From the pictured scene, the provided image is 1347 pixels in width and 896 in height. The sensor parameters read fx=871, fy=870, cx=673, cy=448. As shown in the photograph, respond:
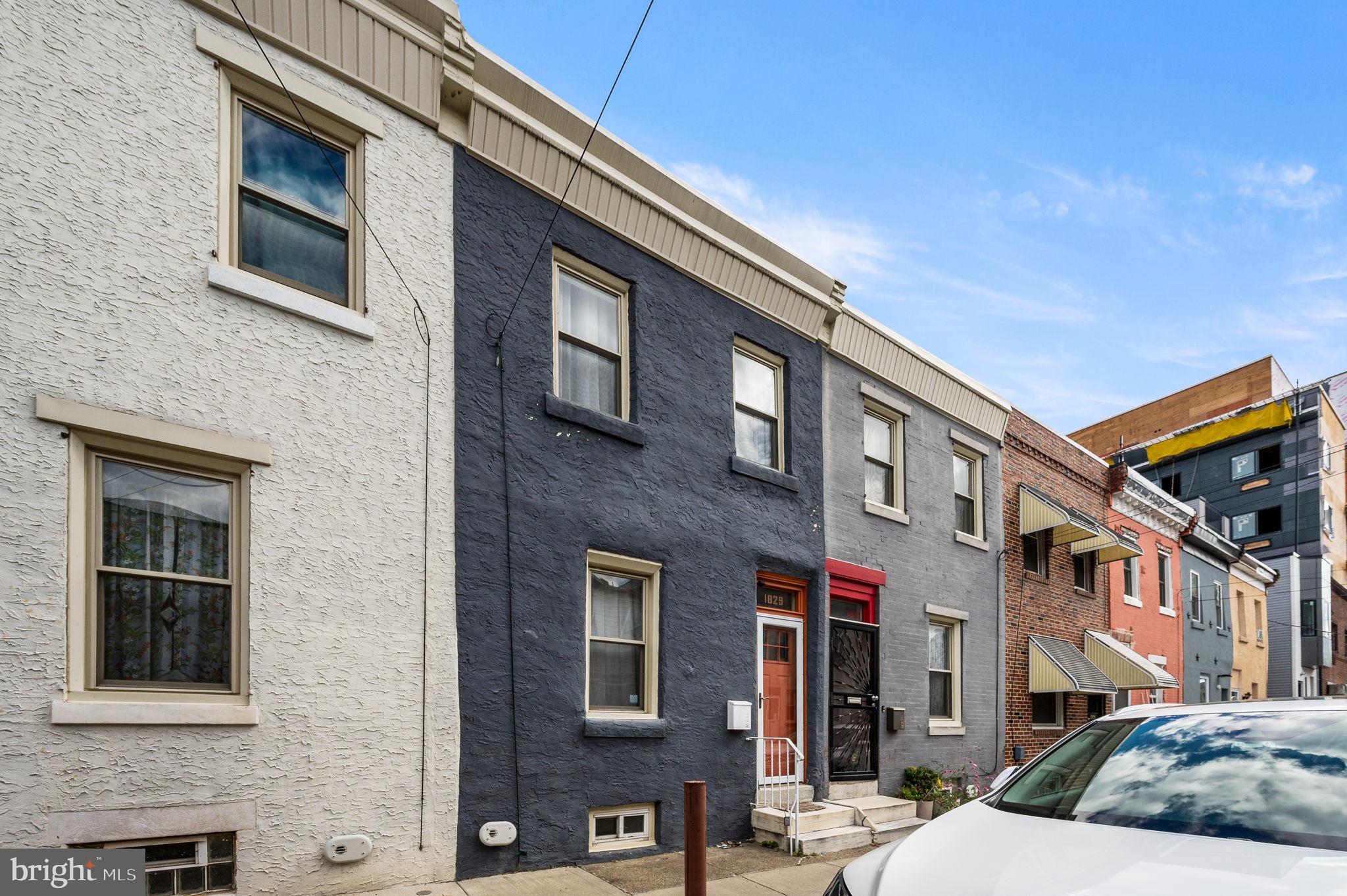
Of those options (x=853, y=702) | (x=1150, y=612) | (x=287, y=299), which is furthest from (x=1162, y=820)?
(x=1150, y=612)

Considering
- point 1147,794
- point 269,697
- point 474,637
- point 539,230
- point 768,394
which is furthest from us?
point 768,394

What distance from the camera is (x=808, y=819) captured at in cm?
962

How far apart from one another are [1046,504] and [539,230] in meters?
11.5

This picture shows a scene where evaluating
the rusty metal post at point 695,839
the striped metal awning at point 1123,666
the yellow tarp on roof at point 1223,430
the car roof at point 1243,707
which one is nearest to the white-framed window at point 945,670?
the striped metal awning at point 1123,666

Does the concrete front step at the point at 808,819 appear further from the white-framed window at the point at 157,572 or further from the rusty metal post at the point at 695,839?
the white-framed window at the point at 157,572

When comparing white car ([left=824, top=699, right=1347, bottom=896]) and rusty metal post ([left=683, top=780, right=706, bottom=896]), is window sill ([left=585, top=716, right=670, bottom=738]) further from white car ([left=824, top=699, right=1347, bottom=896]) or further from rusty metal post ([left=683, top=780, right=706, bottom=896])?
white car ([left=824, top=699, right=1347, bottom=896])

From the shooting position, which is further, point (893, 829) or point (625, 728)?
point (893, 829)

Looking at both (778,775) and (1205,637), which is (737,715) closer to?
(778,775)

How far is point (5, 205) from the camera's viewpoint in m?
5.45

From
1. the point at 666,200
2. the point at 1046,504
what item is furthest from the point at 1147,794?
the point at 1046,504

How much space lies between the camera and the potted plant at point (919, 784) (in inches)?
474

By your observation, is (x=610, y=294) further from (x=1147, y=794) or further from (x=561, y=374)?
(x=1147, y=794)
